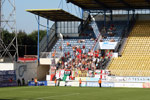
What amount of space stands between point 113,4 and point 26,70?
680 inches

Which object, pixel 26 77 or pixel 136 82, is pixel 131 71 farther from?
pixel 26 77

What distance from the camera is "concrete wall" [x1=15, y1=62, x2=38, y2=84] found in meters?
55.2

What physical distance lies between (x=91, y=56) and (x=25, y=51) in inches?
1710

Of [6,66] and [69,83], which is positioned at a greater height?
[6,66]

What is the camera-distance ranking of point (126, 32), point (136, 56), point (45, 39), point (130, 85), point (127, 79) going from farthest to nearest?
→ point (45, 39) → point (126, 32) → point (136, 56) → point (127, 79) → point (130, 85)

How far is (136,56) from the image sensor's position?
182 ft

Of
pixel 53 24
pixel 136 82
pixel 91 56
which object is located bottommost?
pixel 136 82

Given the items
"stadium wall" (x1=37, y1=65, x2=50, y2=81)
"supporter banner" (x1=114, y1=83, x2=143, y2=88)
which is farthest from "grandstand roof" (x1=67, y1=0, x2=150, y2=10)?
"supporter banner" (x1=114, y1=83, x2=143, y2=88)

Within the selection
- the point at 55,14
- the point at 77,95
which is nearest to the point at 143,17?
the point at 55,14

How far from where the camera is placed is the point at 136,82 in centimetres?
4862

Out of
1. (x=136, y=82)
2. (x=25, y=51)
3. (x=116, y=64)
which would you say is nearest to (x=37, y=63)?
(x=116, y=64)

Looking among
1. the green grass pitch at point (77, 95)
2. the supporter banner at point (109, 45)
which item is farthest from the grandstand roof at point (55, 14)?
the green grass pitch at point (77, 95)

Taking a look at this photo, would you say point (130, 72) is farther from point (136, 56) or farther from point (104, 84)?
point (136, 56)

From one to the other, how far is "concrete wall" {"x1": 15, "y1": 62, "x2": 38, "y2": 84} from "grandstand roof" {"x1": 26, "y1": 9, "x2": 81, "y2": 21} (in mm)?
7870
